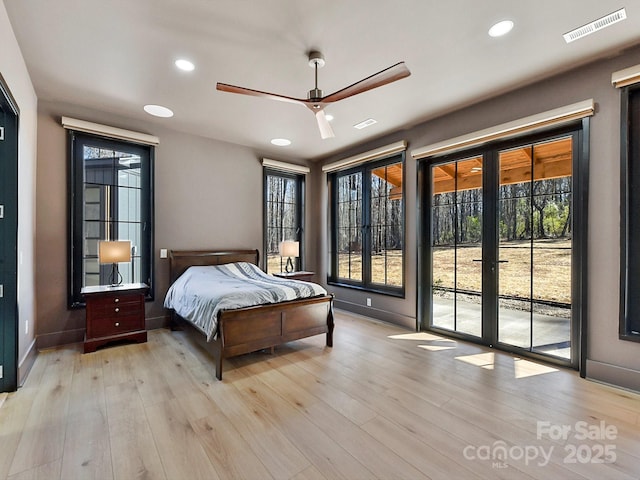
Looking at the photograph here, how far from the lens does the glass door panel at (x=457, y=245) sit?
11.8 feet

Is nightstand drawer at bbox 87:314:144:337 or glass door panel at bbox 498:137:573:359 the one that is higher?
glass door panel at bbox 498:137:573:359

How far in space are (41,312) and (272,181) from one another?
354cm

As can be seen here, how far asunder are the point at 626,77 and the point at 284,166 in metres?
4.24

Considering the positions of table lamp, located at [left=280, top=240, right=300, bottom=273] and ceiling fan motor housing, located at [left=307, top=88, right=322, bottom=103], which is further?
table lamp, located at [left=280, top=240, right=300, bottom=273]

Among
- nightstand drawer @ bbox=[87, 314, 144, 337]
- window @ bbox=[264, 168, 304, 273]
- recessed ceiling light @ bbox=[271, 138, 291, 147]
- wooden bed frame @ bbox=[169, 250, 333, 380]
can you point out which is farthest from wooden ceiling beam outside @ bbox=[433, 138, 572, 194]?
nightstand drawer @ bbox=[87, 314, 144, 337]

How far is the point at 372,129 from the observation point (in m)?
4.32

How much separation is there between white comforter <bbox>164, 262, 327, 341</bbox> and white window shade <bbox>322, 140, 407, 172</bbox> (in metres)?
2.26

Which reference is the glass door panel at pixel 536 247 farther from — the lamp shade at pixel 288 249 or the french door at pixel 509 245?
the lamp shade at pixel 288 249

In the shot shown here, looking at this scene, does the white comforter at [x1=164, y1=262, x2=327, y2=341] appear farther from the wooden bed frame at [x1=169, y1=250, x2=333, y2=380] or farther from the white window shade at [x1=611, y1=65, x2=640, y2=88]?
the white window shade at [x1=611, y1=65, x2=640, y2=88]

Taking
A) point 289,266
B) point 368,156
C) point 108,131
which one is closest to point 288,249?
point 289,266

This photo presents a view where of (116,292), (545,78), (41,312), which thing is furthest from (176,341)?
(545,78)

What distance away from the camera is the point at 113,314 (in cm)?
344

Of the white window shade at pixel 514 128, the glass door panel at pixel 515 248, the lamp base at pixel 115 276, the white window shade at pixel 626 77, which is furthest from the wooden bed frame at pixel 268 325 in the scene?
the white window shade at pixel 626 77

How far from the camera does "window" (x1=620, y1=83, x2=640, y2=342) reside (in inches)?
97.1
